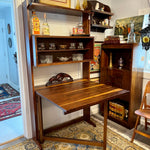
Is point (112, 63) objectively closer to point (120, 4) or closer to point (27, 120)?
point (120, 4)

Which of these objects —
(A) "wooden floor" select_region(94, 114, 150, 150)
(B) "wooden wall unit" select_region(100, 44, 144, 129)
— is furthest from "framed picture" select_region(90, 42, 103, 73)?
(A) "wooden floor" select_region(94, 114, 150, 150)

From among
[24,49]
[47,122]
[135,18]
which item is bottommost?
[47,122]

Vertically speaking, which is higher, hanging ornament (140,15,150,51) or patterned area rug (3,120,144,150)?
hanging ornament (140,15,150,51)

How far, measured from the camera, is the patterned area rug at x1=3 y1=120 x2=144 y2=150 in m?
2.02

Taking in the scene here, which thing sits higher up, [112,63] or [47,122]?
[112,63]

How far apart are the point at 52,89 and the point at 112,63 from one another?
140 centimetres

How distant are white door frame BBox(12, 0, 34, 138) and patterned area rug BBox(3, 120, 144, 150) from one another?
24 cm

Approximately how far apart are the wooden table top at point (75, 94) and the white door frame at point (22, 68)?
0.25m

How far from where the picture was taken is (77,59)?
7.54ft

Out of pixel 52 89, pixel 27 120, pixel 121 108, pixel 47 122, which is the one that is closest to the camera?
pixel 52 89

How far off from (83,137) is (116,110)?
2.56 feet

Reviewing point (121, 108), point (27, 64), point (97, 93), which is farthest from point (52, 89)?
point (121, 108)

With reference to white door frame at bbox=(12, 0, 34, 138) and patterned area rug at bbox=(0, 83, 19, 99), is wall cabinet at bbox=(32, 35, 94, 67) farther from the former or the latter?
patterned area rug at bbox=(0, 83, 19, 99)

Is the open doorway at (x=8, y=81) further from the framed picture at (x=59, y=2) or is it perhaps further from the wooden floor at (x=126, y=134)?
the framed picture at (x=59, y=2)
